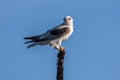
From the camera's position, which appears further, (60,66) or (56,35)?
(56,35)

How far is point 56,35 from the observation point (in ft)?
94.1

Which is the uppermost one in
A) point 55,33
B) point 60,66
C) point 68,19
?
point 68,19

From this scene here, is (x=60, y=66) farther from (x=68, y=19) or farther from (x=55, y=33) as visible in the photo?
(x=68, y=19)

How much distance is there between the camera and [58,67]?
19.4 meters

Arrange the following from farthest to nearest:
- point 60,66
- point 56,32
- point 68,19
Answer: point 68,19
point 56,32
point 60,66

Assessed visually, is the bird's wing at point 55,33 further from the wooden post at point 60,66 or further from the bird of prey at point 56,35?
the wooden post at point 60,66

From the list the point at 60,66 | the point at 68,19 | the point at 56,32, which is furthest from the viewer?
the point at 68,19

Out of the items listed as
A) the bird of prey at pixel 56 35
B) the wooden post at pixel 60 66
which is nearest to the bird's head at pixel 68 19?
the bird of prey at pixel 56 35

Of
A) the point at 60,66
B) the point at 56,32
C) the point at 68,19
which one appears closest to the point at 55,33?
the point at 56,32

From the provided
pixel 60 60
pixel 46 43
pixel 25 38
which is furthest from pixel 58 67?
pixel 46 43

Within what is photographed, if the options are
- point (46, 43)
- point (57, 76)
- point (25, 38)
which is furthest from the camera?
point (46, 43)

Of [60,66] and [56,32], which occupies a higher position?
[56,32]

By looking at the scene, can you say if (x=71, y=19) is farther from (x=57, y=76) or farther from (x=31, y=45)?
(x=57, y=76)

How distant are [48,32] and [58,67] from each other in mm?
8933
